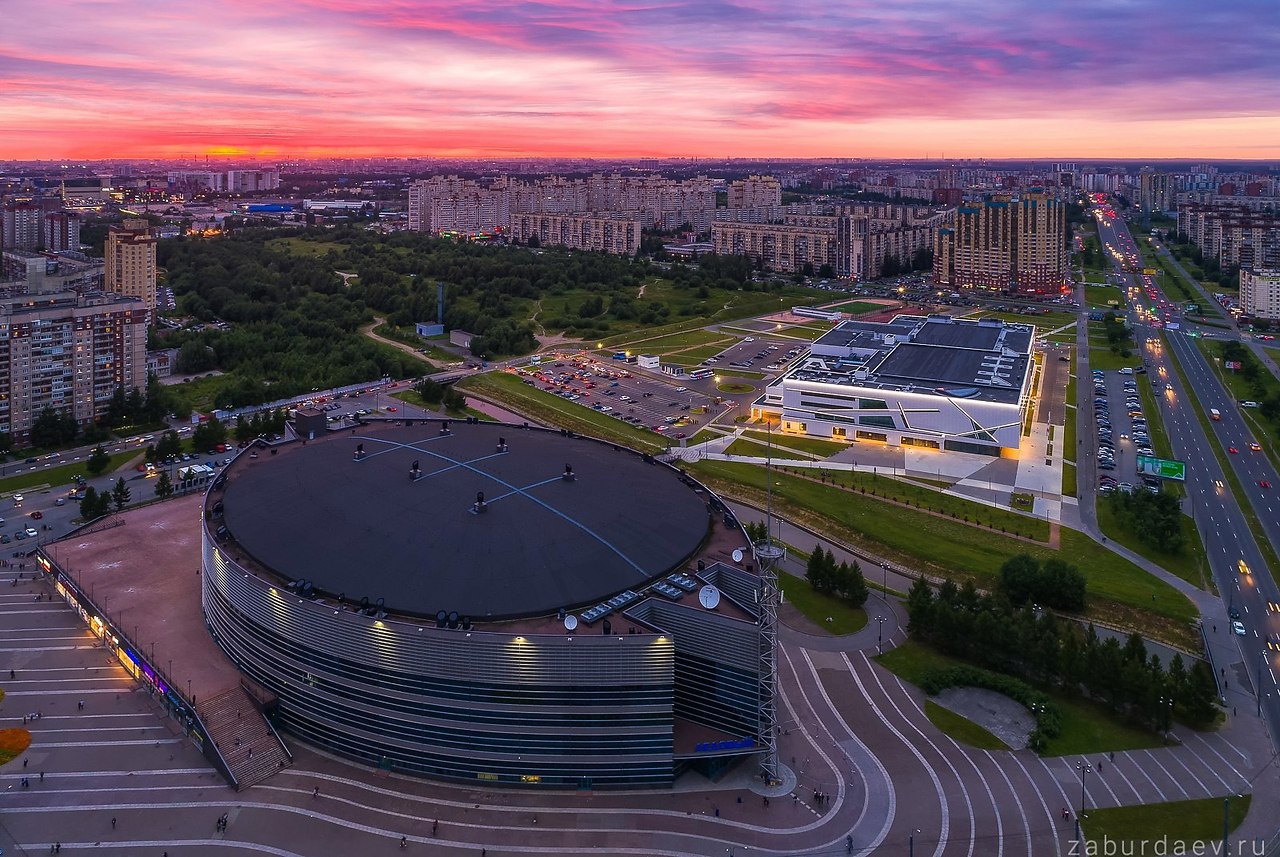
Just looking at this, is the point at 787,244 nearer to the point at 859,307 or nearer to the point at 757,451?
the point at 859,307

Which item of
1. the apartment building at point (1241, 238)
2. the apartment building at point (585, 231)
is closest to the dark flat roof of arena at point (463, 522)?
the apartment building at point (585, 231)

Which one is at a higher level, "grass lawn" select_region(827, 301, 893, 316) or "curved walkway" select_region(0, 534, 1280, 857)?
"grass lawn" select_region(827, 301, 893, 316)

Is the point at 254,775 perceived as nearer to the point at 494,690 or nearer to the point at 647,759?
the point at 494,690

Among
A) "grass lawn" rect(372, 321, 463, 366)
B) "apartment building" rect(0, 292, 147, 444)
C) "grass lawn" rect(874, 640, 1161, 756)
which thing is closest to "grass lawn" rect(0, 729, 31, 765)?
"grass lawn" rect(874, 640, 1161, 756)

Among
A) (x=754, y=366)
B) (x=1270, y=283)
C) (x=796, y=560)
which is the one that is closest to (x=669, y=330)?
(x=754, y=366)

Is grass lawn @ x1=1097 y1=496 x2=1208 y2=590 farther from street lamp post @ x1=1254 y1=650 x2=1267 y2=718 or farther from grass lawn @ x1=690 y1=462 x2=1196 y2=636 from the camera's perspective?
street lamp post @ x1=1254 y1=650 x2=1267 y2=718

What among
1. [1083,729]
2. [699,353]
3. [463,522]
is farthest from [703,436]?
[1083,729]
